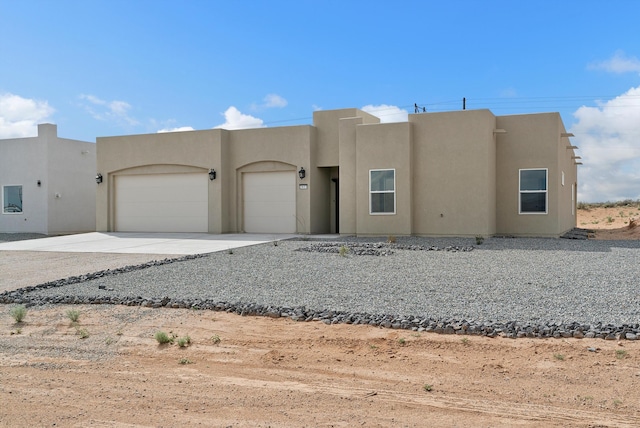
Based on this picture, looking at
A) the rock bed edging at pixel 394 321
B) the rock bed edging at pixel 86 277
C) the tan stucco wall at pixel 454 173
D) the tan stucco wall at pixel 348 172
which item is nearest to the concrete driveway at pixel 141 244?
the rock bed edging at pixel 86 277

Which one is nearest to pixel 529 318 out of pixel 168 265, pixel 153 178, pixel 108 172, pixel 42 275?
pixel 168 265

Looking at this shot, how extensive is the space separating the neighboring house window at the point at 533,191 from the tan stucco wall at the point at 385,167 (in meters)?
3.75

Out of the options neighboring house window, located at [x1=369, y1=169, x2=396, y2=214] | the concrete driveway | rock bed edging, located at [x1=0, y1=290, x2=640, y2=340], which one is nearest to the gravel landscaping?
rock bed edging, located at [x1=0, y1=290, x2=640, y2=340]

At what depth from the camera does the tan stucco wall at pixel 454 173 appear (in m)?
16.9

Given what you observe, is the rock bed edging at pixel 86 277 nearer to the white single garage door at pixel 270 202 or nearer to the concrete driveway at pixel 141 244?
the concrete driveway at pixel 141 244

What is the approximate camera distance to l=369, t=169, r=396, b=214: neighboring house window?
17.8m

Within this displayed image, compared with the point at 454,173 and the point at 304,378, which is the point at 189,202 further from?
the point at 304,378

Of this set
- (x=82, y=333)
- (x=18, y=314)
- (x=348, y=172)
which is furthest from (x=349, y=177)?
(x=82, y=333)

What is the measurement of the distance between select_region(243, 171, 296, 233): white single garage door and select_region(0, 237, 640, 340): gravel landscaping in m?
6.58

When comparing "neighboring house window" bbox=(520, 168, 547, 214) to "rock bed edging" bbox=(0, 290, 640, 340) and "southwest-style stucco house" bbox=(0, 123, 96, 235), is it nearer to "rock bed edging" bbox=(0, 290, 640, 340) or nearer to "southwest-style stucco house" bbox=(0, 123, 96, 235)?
"rock bed edging" bbox=(0, 290, 640, 340)

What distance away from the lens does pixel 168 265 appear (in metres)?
11.4

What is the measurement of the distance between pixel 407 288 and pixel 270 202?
1239cm

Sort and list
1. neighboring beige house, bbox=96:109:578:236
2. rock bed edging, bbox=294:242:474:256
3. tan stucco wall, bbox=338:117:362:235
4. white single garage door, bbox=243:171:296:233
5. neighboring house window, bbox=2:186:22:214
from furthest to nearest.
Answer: neighboring house window, bbox=2:186:22:214, white single garage door, bbox=243:171:296:233, tan stucco wall, bbox=338:117:362:235, neighboring beige house, bbox=96:109:578:236, rock bed edging, bbox=294:242:474:256

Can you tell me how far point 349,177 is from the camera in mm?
18688
